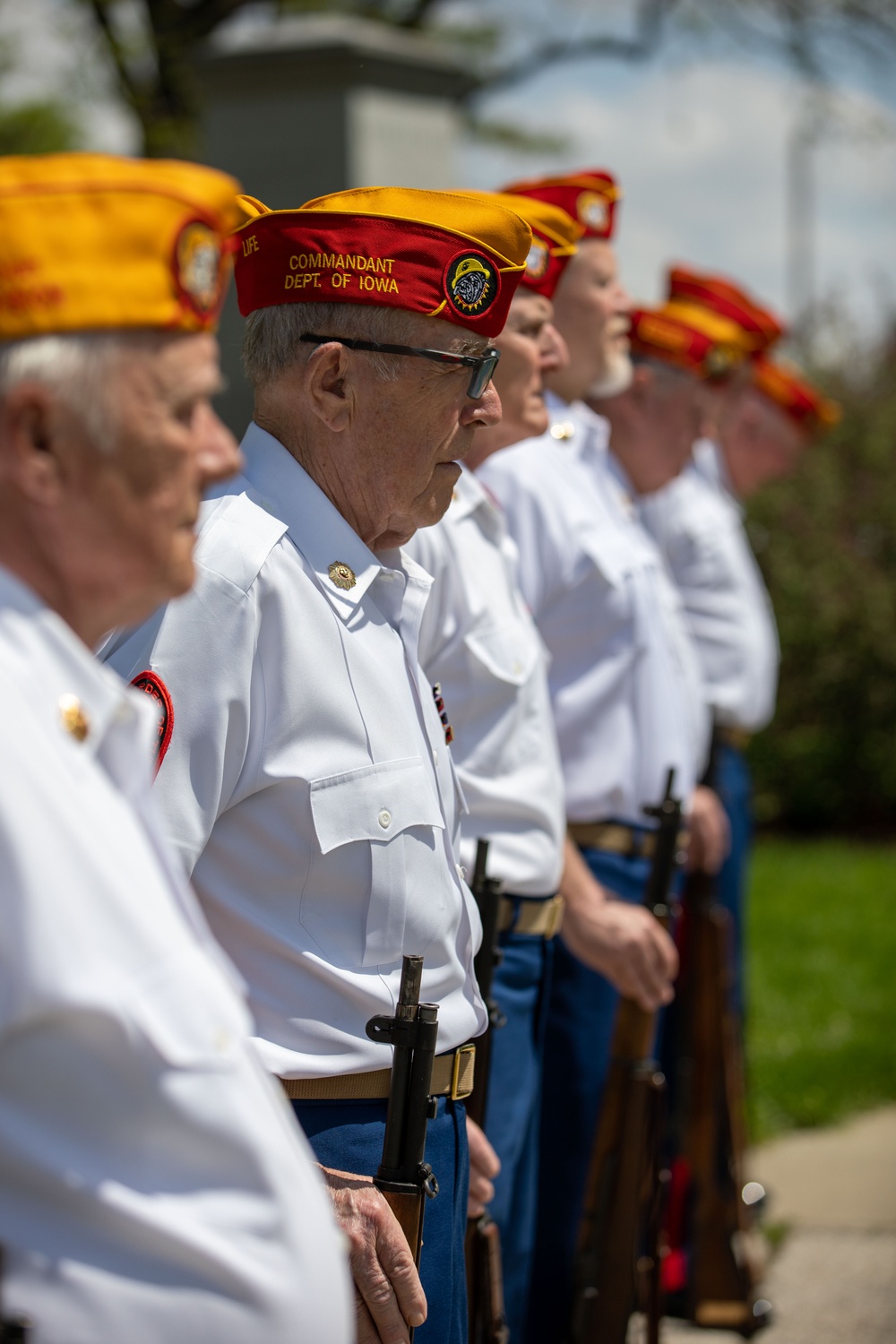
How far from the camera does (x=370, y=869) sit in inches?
76.9

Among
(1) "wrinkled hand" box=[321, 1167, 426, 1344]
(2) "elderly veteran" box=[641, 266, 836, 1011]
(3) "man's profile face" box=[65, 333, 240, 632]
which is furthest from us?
(2) "elderly veteran" box=[641, 266, 836, 1011]

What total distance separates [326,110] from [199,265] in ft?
18.2

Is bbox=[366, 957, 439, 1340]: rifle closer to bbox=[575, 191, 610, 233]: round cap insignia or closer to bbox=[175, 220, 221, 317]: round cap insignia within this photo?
bbox=[175, 220, 221, 317]: round cap insignia

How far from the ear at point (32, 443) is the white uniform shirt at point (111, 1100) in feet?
0.25

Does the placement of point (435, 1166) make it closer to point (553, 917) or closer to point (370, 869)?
point (370, 869)

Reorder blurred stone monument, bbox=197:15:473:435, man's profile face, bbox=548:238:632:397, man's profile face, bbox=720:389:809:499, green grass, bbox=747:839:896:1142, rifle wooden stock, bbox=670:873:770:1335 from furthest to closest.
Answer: man's profile face, bbox=720:389:809:499, blurred stone monument, bbox=197:15:473:435, green grass, bbox=747:839:896:1142, rifle wooden stock, bbox=670:873:770:1335, man's profile face, bbox=548:238:632:397

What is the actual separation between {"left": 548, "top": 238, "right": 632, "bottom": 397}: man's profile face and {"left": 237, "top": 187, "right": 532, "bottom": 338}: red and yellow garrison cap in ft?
4.87

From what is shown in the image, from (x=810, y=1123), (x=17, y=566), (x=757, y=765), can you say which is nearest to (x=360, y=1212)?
(x=17, y=566)

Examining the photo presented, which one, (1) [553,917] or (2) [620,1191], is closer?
(1) [553,917]

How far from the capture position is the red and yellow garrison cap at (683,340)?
4.94 m

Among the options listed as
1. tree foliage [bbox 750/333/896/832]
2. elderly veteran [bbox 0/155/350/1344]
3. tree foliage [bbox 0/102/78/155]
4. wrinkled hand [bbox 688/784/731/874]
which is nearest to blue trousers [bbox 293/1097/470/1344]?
elderly veteran [bbox 0/155/350/1344]

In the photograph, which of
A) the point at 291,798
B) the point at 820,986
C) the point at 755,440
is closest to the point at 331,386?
the point at 291,798

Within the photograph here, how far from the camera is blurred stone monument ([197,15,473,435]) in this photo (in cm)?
647

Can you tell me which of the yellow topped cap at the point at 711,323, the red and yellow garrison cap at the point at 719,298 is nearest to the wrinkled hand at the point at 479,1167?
the yellow topped cap at the point at 711,323
